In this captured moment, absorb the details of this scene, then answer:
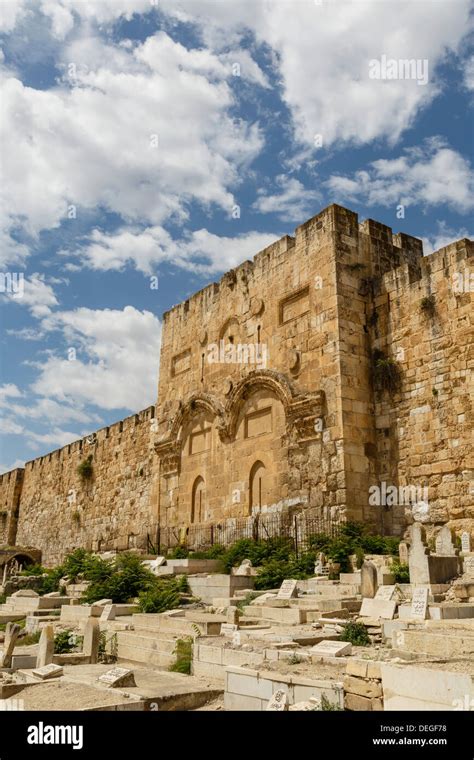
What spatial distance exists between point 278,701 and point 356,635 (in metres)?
2.47

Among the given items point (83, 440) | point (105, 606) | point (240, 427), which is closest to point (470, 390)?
point (240, 427)

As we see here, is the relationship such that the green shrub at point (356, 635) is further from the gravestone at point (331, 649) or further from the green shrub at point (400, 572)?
the green shrub at point (400, 572)

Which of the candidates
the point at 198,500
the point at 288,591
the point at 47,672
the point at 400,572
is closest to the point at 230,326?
the point at 198,500

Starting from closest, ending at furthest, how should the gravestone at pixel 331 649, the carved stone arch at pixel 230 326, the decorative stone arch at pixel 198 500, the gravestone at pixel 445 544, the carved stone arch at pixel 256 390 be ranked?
1. the gravestone at pixel 331 649
2. the gravestone at pixel 445 544
3. the carved stone arch at pixel 256 390
4. the carved stone arch at pixel 230 326
5. the decorative stone arch at pixel 198 500

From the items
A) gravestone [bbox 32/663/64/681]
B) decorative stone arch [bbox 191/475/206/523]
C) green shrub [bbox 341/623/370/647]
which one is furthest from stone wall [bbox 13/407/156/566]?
gravestone [bbox 32/663/64/681]

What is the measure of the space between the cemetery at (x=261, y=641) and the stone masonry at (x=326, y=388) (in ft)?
5.60

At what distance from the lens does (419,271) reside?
51.0 ft

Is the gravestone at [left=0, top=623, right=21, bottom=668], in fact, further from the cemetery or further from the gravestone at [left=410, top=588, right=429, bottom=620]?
the gravestone at [left=410, top=588, right=429, bottom=620]

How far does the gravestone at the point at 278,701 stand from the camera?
4.91m

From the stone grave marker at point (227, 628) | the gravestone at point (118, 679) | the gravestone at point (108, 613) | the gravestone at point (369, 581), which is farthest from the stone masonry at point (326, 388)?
the gravestone at point (118, 679)

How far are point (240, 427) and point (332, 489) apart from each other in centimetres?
407

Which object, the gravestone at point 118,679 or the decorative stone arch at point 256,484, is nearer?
the gravestone at point 118,679
